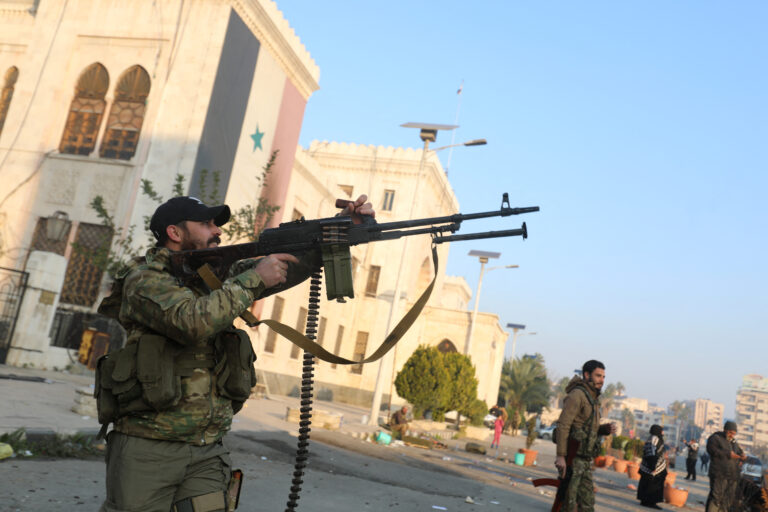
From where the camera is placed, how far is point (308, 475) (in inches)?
363

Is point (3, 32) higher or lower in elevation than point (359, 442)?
higher

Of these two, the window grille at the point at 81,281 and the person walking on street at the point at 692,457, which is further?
the person walking on street at the point at 692,457

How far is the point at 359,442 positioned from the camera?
1566 centimetres

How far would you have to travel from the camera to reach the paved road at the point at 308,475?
580 centimetres

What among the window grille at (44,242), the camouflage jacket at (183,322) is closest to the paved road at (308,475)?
the camouflage jacket at (183,322)

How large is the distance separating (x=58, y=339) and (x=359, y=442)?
8.78 metres

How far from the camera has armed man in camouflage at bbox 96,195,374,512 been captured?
8.74 ft

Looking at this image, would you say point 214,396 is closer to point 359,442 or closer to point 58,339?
point 359,442

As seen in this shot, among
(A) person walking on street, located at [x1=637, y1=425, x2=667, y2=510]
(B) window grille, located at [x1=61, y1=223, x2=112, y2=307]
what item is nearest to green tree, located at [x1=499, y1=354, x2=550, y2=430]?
(A) person walking on street, located at [x1=637, y1=425, x2=667, y2=510]

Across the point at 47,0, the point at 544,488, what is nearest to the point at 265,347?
the point at 47,0

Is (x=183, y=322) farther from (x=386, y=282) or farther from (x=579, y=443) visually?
(x=386, y=282)

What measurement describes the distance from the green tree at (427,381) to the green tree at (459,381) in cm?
55

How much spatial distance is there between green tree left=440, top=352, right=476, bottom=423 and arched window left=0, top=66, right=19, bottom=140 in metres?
17.8

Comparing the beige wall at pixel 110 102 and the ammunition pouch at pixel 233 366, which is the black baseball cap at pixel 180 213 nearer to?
the ammunition pouch at pixel 233 366
